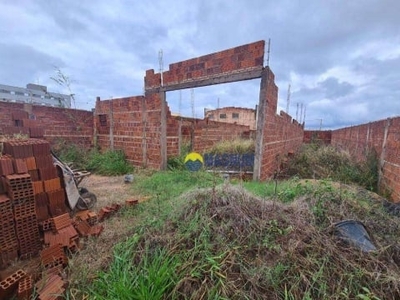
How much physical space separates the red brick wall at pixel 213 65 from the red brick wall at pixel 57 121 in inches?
141

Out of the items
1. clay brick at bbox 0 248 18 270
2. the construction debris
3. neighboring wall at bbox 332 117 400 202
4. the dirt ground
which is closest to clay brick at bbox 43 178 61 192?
the construction debris

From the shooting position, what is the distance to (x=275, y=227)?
82.6 inches

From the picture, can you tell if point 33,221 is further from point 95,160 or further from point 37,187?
point 95,160

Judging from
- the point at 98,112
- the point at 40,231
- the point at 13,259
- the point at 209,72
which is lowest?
the point at 13,259

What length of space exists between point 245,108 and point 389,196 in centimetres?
2276

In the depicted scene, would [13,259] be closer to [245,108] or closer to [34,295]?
[34,295]

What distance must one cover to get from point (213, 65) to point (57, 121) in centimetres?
609

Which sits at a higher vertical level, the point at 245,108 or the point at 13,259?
the point at 245,108

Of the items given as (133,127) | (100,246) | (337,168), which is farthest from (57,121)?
(337,168)

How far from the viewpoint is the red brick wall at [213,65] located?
4.55 meters

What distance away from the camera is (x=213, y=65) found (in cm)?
519

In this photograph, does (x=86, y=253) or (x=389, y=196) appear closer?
(x=86, y=253)

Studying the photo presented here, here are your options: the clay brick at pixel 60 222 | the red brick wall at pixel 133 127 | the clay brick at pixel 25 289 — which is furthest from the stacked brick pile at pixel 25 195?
the red brick wall at pixel 133 127

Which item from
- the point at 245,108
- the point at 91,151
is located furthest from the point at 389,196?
the point at 245,108
